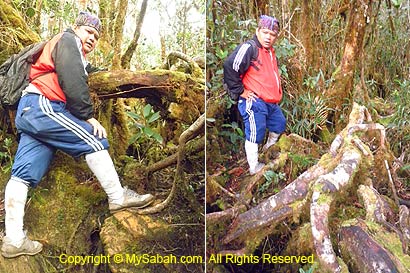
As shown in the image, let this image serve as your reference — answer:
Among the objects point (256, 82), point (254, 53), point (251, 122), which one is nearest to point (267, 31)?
point (254, 53)

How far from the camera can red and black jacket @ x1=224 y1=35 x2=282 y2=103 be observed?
7.15 feet

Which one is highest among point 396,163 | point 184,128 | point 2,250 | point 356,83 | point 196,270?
point 356,83

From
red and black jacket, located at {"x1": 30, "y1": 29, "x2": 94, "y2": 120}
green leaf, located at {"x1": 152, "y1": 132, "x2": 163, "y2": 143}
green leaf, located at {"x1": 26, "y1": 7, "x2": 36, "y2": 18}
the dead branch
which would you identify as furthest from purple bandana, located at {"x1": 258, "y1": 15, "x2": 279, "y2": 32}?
green leaf, located at {"x1": 26, "y1": 7, "x2": 36, "y2": 18}

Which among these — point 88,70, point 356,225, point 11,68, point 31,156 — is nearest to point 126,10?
point 88,70

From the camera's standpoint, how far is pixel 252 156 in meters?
2.23

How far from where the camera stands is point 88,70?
2195mm

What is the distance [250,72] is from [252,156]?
41 cm

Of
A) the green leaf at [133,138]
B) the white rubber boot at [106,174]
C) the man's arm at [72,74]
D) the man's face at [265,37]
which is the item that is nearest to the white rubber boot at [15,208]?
the white rubber boot at [106,174]

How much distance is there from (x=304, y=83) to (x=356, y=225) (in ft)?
2.49

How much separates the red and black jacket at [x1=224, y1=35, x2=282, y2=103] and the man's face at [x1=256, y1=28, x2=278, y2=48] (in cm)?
2

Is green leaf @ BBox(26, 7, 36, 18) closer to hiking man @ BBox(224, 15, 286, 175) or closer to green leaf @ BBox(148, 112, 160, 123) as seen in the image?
green leaf @ BBox(148, 112, 160, 123)

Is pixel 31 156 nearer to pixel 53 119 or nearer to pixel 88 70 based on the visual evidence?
pixel 53 119

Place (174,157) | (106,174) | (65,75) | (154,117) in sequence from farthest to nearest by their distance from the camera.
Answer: (174,157), (154,117), (106,174), (65,75)

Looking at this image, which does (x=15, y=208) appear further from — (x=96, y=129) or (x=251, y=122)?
(x=251, y=122)
